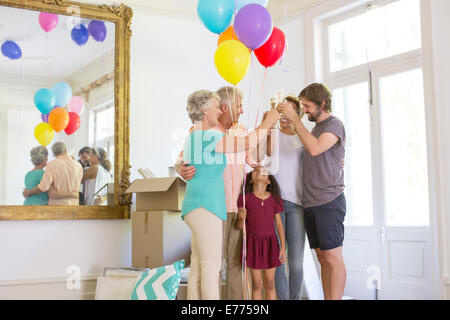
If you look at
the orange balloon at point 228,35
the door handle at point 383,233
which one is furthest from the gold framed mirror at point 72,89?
the door handle at point 383,233

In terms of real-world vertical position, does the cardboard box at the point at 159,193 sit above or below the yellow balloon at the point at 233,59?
below

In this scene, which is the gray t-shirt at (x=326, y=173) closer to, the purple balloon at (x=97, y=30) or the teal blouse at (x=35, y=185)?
the teal blouse at (x=35, y=185)

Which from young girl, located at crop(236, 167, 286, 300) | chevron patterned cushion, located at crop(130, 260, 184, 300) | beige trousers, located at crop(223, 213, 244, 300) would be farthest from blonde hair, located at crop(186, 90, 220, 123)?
chevron patterned cushion, located at crop(130, 260, 184, 300)

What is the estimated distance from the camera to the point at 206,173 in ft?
8.50

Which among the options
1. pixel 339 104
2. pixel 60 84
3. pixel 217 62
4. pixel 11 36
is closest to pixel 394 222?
pixel 339 104

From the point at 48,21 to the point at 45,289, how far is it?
6.42 feet

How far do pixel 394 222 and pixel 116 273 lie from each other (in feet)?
6.48

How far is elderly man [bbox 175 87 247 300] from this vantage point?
2896 mm

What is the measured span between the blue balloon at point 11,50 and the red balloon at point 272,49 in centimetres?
179

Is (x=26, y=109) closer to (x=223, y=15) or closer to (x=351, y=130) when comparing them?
(x=223, y=15)

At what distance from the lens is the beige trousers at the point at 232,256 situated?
2.90m

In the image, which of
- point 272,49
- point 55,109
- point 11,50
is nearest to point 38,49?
point 11,50
